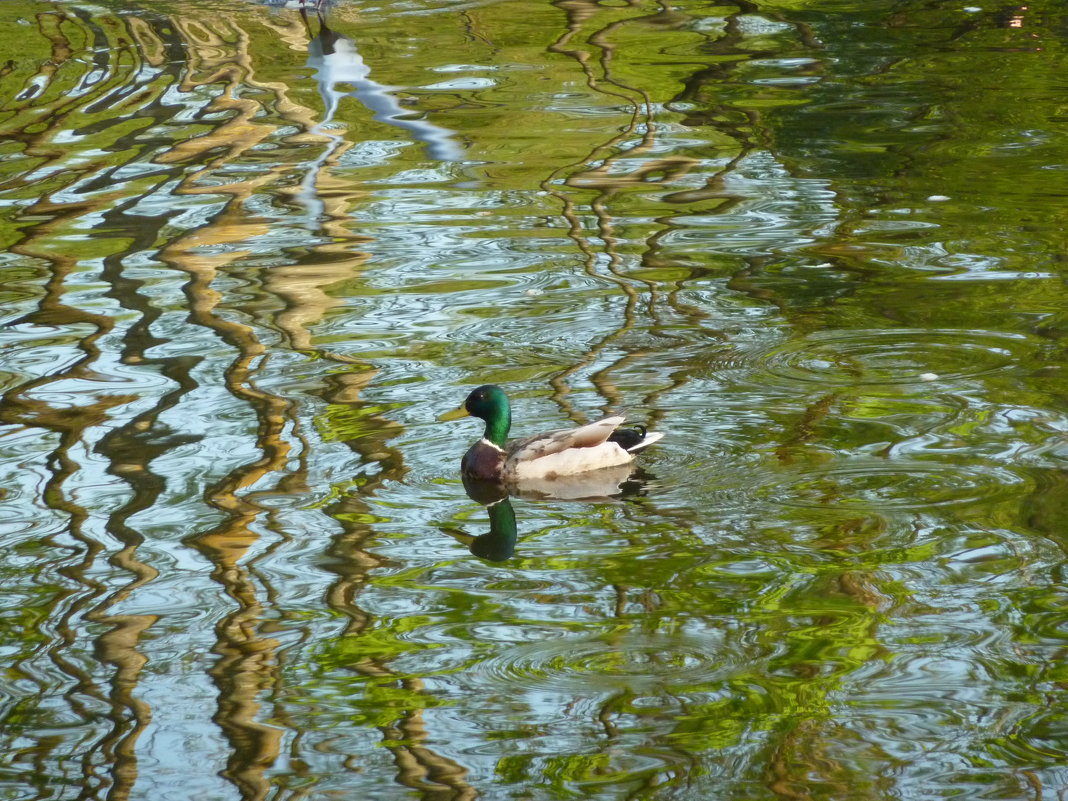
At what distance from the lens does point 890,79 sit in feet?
45.9

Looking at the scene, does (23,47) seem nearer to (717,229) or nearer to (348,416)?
(717,229)

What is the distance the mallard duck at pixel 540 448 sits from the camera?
6.79m

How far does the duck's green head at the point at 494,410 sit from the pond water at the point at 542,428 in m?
0.30

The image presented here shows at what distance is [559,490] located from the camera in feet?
22.9

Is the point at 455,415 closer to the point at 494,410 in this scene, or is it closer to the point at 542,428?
the point at 542,428

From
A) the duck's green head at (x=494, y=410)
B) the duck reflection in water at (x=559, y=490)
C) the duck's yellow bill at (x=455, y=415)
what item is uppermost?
the duck's green head at (x=494, y=410)

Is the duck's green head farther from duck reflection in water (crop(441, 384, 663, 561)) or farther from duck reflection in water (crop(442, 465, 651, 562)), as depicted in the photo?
duck reflection in water (crop(442, 465, 651, 562))

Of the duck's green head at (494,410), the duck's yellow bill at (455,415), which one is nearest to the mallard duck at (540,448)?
the duck's green head at (494,410)

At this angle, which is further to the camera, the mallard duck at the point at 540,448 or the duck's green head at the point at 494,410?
the duck's green head at the point at 494,410

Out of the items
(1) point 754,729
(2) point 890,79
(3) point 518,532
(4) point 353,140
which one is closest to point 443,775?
(1) point 754,729

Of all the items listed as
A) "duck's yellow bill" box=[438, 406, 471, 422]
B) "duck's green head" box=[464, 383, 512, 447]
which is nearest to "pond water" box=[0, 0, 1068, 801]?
"duck's yellow bill" box=[438, 406, 471, 422]

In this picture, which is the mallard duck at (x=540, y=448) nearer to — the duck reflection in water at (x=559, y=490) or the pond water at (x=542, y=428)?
the duck reflection in water at (x=559, y=490)

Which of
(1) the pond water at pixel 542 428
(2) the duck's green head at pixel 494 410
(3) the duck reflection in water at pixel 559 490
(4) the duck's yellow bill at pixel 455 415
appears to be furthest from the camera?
(4) the duck's yellow bill at pixel 455 415

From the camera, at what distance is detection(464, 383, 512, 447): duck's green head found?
7.10 meters
